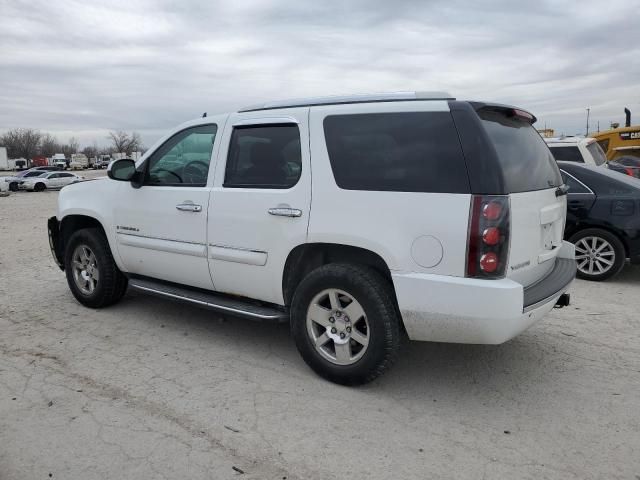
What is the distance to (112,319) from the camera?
17.0 feet

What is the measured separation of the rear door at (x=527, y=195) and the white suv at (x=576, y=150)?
541 centimetres

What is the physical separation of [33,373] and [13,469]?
1.29 m

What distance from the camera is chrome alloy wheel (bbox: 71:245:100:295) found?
538cm

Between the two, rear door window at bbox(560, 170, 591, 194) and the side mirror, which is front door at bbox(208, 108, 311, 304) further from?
rear door window at bbox(560, 170, 591, 194)

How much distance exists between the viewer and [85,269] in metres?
5.48

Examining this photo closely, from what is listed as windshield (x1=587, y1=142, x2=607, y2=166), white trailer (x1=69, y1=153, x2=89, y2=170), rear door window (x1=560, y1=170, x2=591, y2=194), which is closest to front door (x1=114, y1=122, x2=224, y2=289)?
rear door window (x1=560, y1=170, x2=591, y2=194)

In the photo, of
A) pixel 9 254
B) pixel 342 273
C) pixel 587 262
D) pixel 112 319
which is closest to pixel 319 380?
pixel 342 273

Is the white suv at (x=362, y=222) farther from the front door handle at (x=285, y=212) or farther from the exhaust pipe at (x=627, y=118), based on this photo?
the exhaust pipe at (x=627, y=118)

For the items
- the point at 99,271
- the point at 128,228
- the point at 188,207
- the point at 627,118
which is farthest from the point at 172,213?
the point at 627,118

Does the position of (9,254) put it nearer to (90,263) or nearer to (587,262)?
(90,263)

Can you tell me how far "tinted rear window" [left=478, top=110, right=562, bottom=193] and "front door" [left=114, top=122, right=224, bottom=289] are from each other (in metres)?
2.18

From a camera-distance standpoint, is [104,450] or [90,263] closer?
[104,450]

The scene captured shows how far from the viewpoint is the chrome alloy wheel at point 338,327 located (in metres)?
3.51

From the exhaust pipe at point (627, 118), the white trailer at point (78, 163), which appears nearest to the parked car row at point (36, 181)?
the exhaust pipe at point (627, 118)
